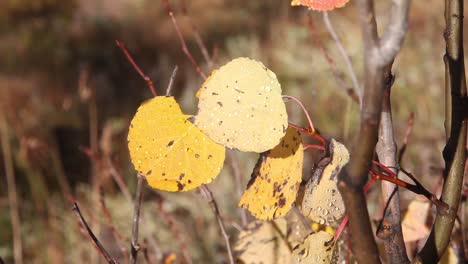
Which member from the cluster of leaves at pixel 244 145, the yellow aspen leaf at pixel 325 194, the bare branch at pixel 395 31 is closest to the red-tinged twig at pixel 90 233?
the cluster of leaves at pixel 244 145

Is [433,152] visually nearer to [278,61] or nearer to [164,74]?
[278,61]

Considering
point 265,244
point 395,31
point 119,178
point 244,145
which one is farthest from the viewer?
point 119,178

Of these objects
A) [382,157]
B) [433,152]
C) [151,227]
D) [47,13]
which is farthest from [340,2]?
[47,13]

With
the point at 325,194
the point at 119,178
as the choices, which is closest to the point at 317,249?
the point at 325,194

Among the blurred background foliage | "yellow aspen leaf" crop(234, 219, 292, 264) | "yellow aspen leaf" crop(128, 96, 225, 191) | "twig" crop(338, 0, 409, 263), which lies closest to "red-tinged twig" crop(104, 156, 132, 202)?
the blurred background foliage

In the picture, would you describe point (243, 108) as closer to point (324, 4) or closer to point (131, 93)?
point (324, 4)
